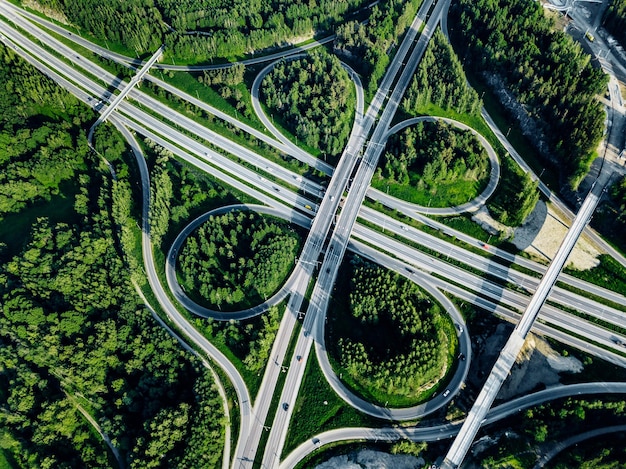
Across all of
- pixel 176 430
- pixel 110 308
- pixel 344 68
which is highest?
pixel 344 68

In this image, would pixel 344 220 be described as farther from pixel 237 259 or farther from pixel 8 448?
pixel 8 448

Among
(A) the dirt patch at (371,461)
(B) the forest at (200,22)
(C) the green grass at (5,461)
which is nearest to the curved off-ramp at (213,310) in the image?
(A) the dirt patch at (371,461)

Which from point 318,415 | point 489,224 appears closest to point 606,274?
point 489,224

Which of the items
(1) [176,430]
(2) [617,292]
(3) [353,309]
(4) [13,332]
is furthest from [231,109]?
(2) [617,292]

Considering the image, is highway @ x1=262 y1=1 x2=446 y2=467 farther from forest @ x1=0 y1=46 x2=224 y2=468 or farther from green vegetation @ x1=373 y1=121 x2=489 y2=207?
forest @ x1=0 y1=46 x2=224 y2=468

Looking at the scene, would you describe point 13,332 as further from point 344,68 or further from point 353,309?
point 344,68

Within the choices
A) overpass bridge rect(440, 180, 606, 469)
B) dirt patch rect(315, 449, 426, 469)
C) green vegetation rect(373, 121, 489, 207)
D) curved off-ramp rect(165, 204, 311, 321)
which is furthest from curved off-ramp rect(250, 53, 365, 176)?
dirt patch rect(315, 449, 426, 469)
